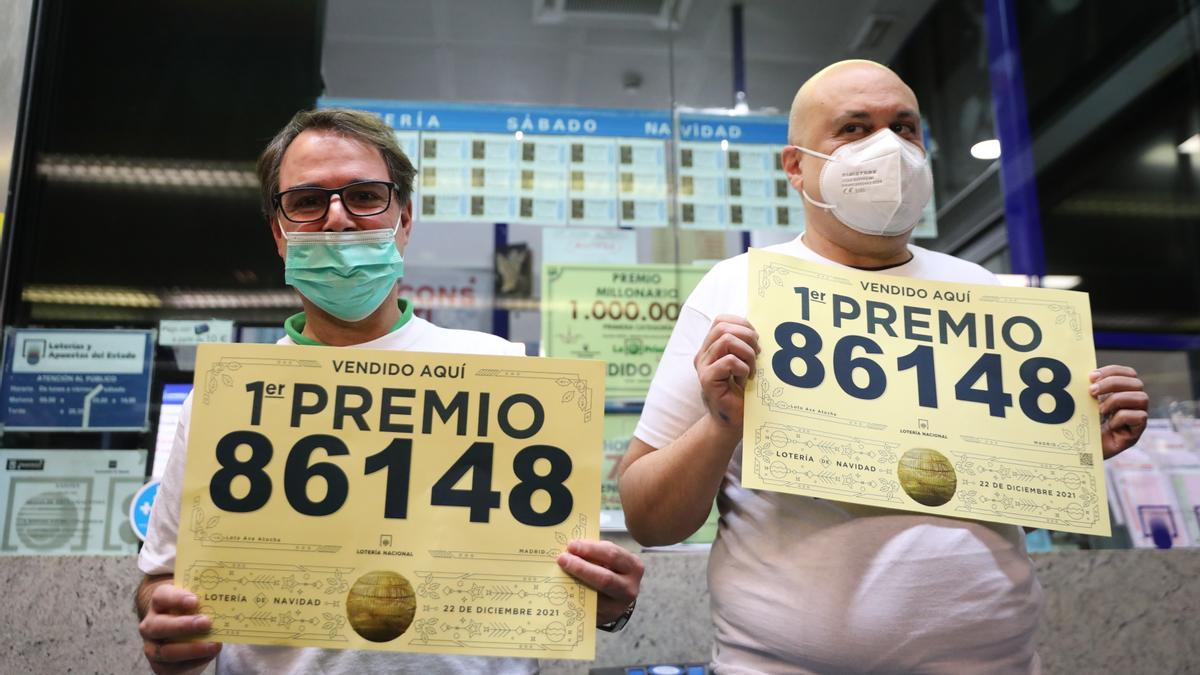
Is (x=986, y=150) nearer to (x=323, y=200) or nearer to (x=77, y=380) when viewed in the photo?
(x=323, y=200)

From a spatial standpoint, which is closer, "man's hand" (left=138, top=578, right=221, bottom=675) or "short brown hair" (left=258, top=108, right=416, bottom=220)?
"man's hand" (left=138, top=578, right=221, bottom=675)

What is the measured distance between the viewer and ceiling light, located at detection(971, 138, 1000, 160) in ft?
11.4

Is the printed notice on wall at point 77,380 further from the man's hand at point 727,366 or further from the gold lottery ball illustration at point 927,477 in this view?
the gold lottery ball illustration at point 927,477

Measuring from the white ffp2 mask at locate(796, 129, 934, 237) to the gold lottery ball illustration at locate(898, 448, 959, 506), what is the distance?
0.42 metres

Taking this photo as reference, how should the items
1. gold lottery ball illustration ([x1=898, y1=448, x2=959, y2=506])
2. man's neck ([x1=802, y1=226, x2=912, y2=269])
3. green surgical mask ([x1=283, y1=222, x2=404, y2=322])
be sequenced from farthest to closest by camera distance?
man's neck ([x1=802, y1=226, x2=912, y2=269])
green surgical mask ([x1=283, y1=222, x2=404, y2=322])
gold lottery ball illustration ([x1=898, y1=448, x2=959, y2=506])

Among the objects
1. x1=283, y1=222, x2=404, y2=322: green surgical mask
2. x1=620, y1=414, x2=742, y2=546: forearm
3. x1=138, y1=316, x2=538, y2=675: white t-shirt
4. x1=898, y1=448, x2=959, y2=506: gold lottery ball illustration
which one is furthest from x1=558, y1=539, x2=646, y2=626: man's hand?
x1=283, y1=222, x2=404, y2=322: green surgical mask

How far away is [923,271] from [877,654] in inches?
26.0

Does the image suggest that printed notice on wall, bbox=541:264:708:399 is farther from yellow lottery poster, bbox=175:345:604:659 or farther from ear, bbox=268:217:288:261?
yellow lottery poster, bbox=175:345:604:659

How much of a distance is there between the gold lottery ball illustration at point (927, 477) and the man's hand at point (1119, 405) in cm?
30

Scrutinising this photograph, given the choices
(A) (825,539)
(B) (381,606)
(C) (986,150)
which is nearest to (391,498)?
(B) (381,606)

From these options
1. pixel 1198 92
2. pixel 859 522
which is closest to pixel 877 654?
pixel 859 522

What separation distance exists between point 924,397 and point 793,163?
1.73 feet

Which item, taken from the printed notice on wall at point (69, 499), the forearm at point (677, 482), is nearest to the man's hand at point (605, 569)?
the forearm at point (677, 482)

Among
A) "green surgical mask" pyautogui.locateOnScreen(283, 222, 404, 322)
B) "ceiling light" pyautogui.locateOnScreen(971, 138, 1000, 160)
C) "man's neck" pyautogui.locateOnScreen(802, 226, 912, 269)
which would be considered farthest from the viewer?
"ceiling light" pyautogui.locateOnScreen(971, 138, 1000, 160)
